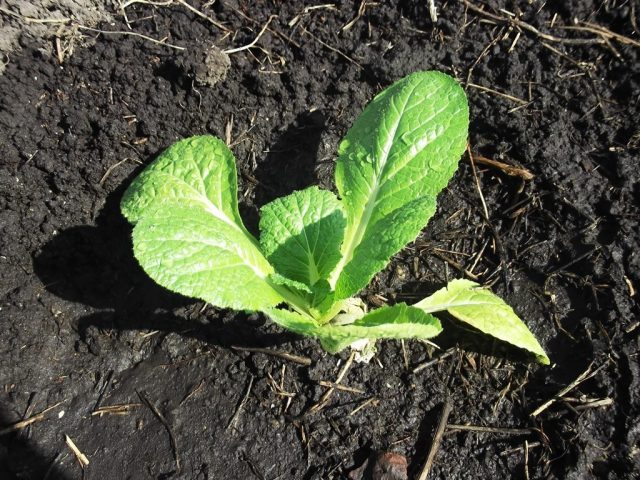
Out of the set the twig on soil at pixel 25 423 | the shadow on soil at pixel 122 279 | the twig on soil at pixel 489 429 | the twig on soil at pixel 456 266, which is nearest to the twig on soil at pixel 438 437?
the twig on soil at pixel 489 429

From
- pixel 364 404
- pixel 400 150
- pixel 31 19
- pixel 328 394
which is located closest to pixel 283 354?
pixel 328 394

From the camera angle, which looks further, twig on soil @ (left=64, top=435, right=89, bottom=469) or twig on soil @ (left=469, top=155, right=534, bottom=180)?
twig on soil @ (left=469, top=155, right=534, bottom=180)

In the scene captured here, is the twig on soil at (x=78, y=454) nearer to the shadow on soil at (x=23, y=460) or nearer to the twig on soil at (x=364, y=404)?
the shadow on soil at (x=23, y=460)

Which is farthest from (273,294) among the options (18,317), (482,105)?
(482,105)

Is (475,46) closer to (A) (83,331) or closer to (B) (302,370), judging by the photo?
(B) (302,370)

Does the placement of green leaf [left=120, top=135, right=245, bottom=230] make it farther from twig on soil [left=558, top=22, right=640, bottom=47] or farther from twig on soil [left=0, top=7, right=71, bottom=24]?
twig on soil [left=558, top=22, right=640, bottom=47]

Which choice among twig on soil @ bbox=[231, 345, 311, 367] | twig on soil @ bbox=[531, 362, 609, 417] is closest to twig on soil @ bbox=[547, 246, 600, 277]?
twig on soil @ bbox=[531, 362, 609, 417]

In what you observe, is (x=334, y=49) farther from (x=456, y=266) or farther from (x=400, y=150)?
(x=456, y=266)
